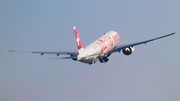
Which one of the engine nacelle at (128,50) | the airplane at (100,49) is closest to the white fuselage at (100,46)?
the airplane at (100,49)

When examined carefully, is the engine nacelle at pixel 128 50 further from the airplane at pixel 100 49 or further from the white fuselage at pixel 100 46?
the white fuselage at pixel 100 46

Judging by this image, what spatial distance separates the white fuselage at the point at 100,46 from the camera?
2243 inches

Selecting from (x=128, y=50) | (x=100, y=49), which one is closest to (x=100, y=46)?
(x=100, y=49)

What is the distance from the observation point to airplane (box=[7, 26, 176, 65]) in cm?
5681

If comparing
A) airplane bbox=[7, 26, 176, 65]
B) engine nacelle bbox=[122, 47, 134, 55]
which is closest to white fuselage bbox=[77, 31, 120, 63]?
airplane bbox=[7, 26, 176, 65]

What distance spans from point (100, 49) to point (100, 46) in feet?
2.75

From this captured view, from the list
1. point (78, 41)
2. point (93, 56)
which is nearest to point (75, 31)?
point (78, 41)

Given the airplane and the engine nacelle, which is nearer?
the airplane

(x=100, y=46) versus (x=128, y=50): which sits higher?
(x=100, y=46)

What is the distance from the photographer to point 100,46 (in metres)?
63.0

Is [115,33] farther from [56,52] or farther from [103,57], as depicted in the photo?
[56,52]

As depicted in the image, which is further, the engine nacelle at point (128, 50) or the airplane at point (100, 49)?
the engine nacelle at point (128, 50)

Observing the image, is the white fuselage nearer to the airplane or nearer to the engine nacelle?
the airplane

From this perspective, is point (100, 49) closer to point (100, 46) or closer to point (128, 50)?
point (100, 46)
